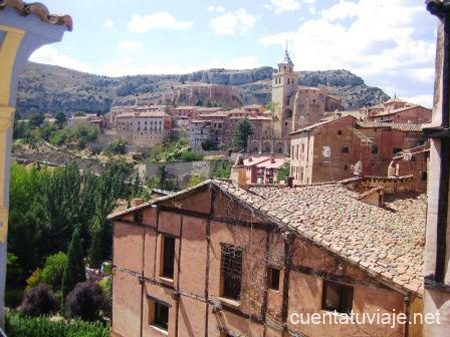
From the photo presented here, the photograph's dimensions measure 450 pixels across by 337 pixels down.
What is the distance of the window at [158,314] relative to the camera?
13500mm

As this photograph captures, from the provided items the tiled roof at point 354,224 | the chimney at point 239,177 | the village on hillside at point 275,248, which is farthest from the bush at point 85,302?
the chimney at point 239,177

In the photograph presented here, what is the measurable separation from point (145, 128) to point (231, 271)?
9356 cm

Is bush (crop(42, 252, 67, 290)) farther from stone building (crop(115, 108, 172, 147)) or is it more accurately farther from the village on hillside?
stone building (crop(115, 108, 172, 147))

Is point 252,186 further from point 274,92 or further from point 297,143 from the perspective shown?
point 274,92

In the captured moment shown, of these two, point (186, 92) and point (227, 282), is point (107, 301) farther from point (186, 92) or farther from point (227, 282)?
point (186, 92)

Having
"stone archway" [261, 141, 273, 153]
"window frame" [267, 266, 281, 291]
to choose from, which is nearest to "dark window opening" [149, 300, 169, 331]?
"window frame" [267, 266, 281, 291]

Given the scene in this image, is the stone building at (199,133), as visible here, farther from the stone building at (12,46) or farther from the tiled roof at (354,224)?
the stone building at (12,46)

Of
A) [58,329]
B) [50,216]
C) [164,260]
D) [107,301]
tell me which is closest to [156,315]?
[164,260]

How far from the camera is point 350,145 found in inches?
1219

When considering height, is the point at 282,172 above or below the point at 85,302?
above

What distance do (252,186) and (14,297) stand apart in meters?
25.0

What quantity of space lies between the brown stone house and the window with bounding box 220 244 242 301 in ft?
0.08

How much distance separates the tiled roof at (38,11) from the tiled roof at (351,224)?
6.95 meters

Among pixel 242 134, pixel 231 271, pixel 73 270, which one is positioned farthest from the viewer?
pixel 242 134
